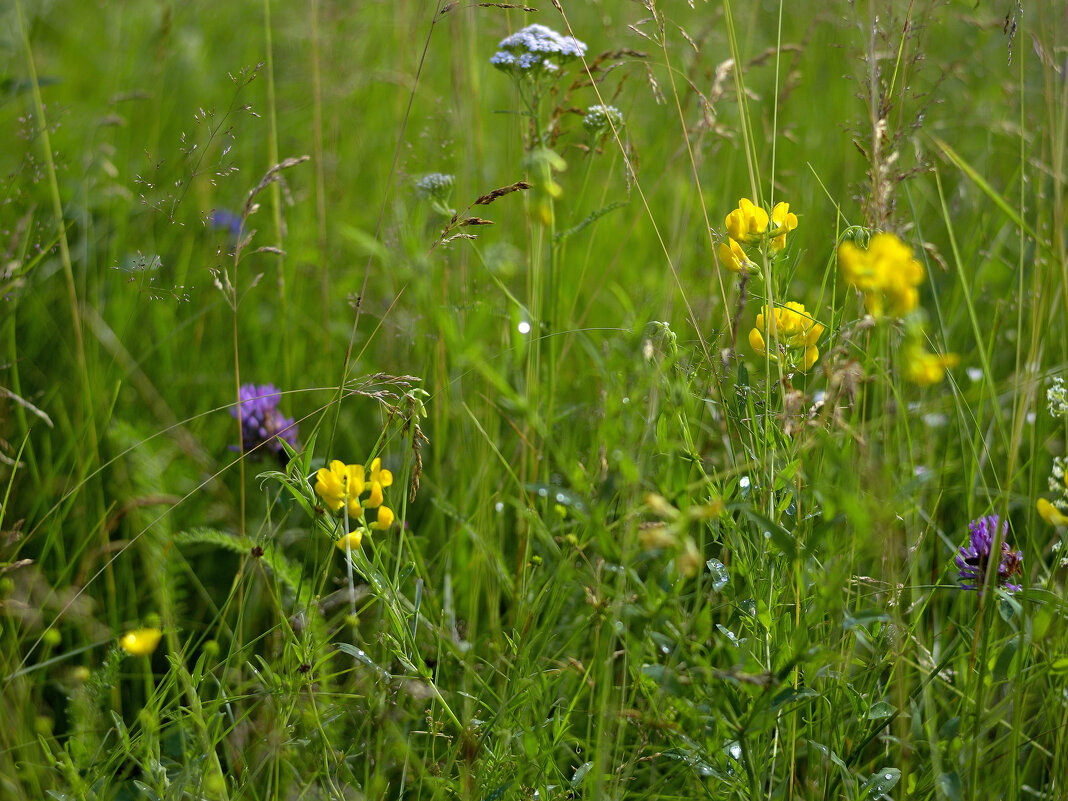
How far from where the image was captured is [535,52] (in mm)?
1388

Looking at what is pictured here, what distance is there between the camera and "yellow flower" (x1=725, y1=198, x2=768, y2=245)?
3.49 ft

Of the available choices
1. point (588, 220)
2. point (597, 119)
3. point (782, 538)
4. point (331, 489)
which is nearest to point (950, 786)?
point (782, 538)

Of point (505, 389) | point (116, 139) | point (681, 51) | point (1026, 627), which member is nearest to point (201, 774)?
point (505, 389)

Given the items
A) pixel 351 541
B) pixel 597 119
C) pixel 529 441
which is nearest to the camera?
pixel 351 541

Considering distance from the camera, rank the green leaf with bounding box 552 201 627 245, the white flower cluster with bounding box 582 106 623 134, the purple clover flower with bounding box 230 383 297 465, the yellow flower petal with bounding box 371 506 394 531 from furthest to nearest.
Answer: the purple clover flower with bounding box 230 383 297 465 → the white flower cluster with bounding box 582 106 623 134 → the green leaf with bounding box 552 201 627 245 → the yellow flower petal with bounding box 371 506 394 531

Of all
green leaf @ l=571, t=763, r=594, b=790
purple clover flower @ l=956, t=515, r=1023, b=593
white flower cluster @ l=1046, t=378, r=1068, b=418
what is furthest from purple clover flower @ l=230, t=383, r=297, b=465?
white flower cluster @ l=1046, t=378, r=1068, b=418

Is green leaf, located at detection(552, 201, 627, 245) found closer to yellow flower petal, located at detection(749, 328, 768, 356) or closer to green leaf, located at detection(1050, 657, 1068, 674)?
yellow flower petal, located at detection(749, 328, 768, 356)

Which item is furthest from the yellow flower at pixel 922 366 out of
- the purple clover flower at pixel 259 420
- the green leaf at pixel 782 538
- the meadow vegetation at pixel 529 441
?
the purple clover flower at pixel 259 420

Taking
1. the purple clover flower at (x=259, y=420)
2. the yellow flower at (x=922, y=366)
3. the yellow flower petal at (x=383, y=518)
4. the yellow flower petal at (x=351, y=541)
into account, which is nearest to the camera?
the yellow flower at (x=922, y=366)

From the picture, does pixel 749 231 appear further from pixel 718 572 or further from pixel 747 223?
pixel 718 572

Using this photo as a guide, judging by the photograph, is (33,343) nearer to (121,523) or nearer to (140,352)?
(140,352)

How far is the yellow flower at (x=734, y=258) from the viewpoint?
3.60 ft

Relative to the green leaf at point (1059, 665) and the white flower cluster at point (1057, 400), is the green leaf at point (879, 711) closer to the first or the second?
the green leaf at point (1059, 665)

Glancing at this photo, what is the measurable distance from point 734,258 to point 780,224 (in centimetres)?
8
